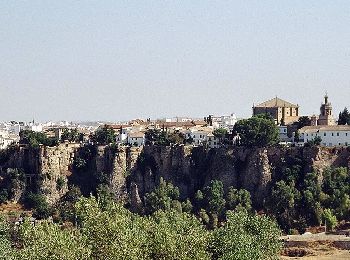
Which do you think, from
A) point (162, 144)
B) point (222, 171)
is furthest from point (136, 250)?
point (162, 144)

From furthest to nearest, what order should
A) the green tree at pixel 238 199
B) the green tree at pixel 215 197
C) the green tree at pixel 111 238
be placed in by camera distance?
the green tree at pixel 238 199 → the green tree at pixel 215 197 → the green tree at pixel 111 238

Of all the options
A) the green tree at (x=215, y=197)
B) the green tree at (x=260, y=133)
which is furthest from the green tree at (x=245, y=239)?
the green tree at (x=260, y=133)

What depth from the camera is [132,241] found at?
3531 cm

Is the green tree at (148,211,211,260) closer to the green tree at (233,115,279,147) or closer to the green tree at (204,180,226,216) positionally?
the green tree at (204,180,226,216)

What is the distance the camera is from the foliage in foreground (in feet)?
111

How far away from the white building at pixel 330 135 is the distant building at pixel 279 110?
1092 centimetres

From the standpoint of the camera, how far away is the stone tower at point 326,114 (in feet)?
271

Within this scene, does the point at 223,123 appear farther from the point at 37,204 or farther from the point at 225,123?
the point at 37,204

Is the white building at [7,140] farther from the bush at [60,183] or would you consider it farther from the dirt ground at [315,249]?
the dirt ground at [315,249]

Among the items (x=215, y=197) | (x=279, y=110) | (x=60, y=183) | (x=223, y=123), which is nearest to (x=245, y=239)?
(x=215, y=197)

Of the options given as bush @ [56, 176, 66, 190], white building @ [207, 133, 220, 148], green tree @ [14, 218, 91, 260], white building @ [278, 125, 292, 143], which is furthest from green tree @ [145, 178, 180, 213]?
green tree @ [14, 218, 91, 260]

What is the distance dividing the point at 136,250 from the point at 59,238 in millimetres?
3448

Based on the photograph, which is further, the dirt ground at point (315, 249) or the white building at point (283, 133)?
the white building at point (283, 133)

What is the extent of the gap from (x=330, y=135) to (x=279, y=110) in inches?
605
